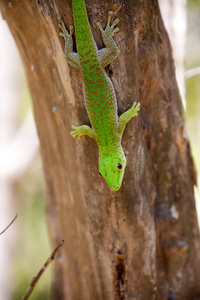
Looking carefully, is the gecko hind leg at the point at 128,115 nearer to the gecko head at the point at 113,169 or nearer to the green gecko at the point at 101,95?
the green gecko at the point at 101,95

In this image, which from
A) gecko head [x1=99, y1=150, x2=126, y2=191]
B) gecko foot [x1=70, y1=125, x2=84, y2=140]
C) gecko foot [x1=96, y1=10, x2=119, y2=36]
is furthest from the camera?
gecko foot [x1=70, y1=125, x2=84, y2=140]

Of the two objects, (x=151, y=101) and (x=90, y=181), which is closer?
(x=90, y=181)

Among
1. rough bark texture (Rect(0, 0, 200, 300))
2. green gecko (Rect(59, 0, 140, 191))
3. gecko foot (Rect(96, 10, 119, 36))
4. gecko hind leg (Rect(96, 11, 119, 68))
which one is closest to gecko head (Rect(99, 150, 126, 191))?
green gecko (Rect(59, 0, 140, 191))

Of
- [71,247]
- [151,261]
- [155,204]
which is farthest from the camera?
[71,247]

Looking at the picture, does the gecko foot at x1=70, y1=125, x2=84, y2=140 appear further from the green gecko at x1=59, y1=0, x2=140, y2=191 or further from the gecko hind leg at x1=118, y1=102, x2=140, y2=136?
the gecko hind leg at x1=118, y1=102, x2=140, y2=136

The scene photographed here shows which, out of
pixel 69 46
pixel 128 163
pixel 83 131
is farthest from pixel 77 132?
pixel 69 46

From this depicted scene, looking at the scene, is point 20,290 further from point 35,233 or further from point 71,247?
point 71,247

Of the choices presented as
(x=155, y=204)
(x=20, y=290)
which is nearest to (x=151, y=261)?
(x=155, y=204)

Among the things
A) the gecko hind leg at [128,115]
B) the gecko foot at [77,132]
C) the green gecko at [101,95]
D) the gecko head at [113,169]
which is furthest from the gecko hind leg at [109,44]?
the gecko head at [113,169]
